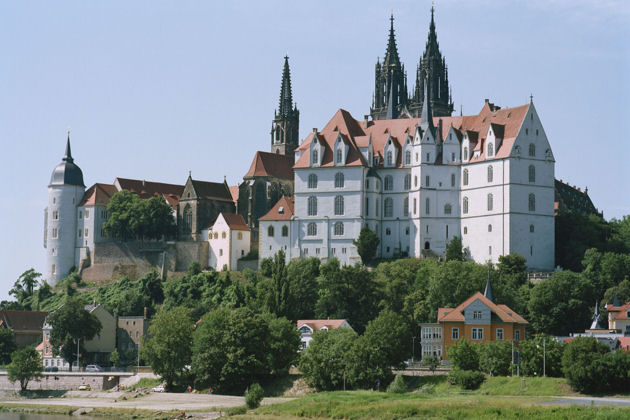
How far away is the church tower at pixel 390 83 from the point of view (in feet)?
516

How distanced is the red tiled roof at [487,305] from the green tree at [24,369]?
33.9 m

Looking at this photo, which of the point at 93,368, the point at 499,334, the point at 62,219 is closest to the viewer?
the point at 499,334

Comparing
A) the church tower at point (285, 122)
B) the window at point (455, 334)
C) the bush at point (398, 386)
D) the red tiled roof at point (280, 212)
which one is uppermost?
the church tower at point (285, 122)

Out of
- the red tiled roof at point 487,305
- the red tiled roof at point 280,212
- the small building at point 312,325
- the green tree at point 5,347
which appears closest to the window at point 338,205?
the red tiled roof at point 280,212

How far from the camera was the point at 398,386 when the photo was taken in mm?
A: 81688

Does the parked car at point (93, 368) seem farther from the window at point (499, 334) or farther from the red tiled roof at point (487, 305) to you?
the window at point (499, 334)

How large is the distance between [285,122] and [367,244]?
38058mm

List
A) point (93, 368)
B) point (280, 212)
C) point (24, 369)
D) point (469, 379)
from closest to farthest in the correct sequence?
point (469, 379)
point (24, 369)
point (93, 368)
point (280, 212)

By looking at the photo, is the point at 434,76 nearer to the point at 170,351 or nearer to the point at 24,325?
the point at 24,325

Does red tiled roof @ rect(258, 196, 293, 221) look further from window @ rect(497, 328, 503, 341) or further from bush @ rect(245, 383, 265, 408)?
bush @ rect(245, 383, 265, 408)

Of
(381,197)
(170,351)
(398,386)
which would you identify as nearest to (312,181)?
(381,197)

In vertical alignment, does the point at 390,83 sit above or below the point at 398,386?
above

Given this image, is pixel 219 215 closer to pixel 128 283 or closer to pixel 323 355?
pixel 128 283

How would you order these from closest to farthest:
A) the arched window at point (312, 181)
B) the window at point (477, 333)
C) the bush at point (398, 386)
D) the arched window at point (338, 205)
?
the bush at point (398, 386) → the window at point (477, 333) → the arched window at point (338, 205) → the arched window at point (312, 181)
